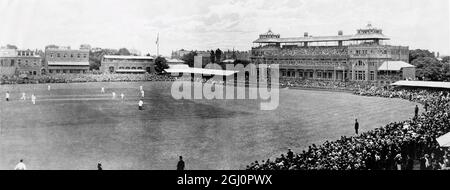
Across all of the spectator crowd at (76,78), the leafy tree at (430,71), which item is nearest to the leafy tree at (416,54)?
the leafy tree at (430,71)

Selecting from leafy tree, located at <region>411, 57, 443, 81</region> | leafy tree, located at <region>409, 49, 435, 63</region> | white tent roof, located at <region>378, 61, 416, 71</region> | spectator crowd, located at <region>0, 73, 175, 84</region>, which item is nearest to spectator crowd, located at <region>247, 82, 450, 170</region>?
white tent roof, located at <region>378, 61, 416, 71</region>

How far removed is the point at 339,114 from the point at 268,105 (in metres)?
7.93

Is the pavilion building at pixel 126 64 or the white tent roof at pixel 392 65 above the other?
the pavilion building at pixel 126 64

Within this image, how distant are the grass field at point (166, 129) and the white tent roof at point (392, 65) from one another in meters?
17.6

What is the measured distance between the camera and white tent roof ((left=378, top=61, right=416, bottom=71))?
57.9 meters

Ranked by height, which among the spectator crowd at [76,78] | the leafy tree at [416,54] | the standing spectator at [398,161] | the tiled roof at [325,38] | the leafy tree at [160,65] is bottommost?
the standing spectator at [398,161]

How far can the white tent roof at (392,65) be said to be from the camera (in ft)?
190

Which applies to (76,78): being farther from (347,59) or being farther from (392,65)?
(392,65)

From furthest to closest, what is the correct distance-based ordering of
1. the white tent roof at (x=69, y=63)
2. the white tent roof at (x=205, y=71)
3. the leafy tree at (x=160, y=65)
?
1. the leafy tree at (x=160, y=65)
2. the white tent roof at (x=69, y=63)
3. the white tent roof at (x=205, y=71)

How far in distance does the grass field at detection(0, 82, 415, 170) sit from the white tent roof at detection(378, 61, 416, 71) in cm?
1760

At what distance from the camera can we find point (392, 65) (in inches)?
2319

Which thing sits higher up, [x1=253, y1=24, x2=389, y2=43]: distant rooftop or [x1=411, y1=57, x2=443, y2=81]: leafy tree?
[x1=253, y1=24, x2=389, y2=43]: distant rooftop

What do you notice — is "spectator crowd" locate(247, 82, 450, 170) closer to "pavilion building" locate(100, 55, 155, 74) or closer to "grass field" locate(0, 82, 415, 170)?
"grass field" locate(0, 82, 415, 170)

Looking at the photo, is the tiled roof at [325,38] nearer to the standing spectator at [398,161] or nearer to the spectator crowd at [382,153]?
the spectator crowd at [382,153]
